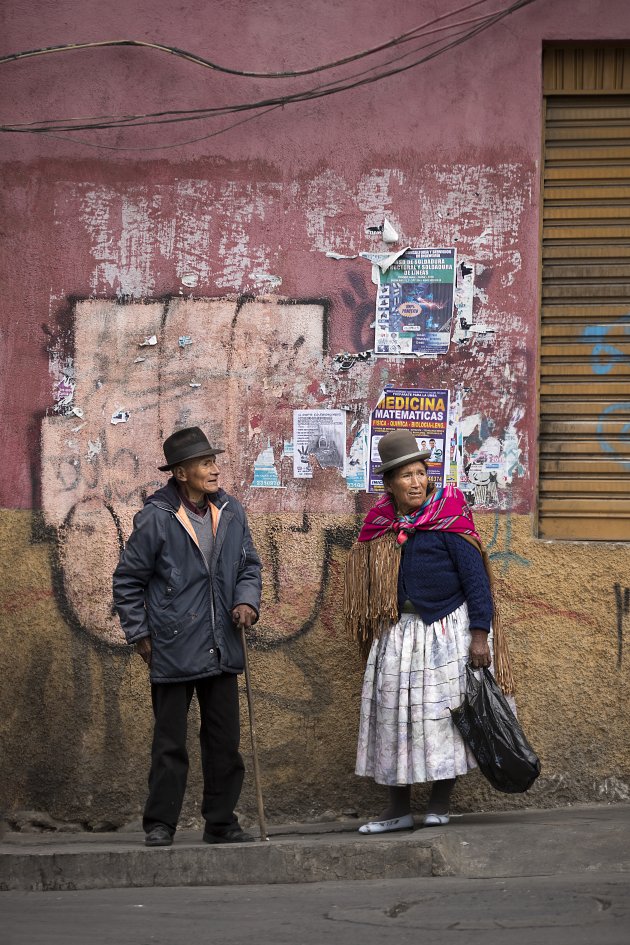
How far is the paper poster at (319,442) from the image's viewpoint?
658cm

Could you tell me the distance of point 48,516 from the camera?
664 centimetres

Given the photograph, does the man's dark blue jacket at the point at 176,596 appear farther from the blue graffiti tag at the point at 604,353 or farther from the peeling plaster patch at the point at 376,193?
the blue graffiti tag at the point at 604,353

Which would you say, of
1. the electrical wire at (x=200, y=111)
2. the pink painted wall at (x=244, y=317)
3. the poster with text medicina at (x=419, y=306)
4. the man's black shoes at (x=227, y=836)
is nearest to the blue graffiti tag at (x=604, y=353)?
the pink painted wall at (x=244, y=317)

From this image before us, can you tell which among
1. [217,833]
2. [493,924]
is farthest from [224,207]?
[493,924]

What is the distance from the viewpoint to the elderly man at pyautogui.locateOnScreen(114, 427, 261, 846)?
18.7 feet

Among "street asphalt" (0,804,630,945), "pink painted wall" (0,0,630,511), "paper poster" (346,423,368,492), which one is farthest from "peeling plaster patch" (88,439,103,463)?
"street asphalt" (0,804,630,945)

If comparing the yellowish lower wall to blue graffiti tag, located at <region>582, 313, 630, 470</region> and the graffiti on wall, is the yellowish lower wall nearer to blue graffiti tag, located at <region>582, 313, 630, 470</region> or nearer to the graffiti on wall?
the graffiti on wall

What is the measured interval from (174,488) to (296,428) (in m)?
0.92

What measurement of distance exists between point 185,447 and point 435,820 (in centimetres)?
210

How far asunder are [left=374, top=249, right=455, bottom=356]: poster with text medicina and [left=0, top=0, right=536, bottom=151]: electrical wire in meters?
0.95

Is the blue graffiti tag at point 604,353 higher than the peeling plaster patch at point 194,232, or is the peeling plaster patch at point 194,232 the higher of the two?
the peeling plaster patch at point 194,232

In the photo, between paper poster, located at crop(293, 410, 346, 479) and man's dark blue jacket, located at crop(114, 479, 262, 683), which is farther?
paper poster, located at crop(293, 410, 346, 479)

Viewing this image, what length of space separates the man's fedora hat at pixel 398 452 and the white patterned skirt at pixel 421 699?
0.71m

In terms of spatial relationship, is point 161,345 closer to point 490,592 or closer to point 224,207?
point 224,207
